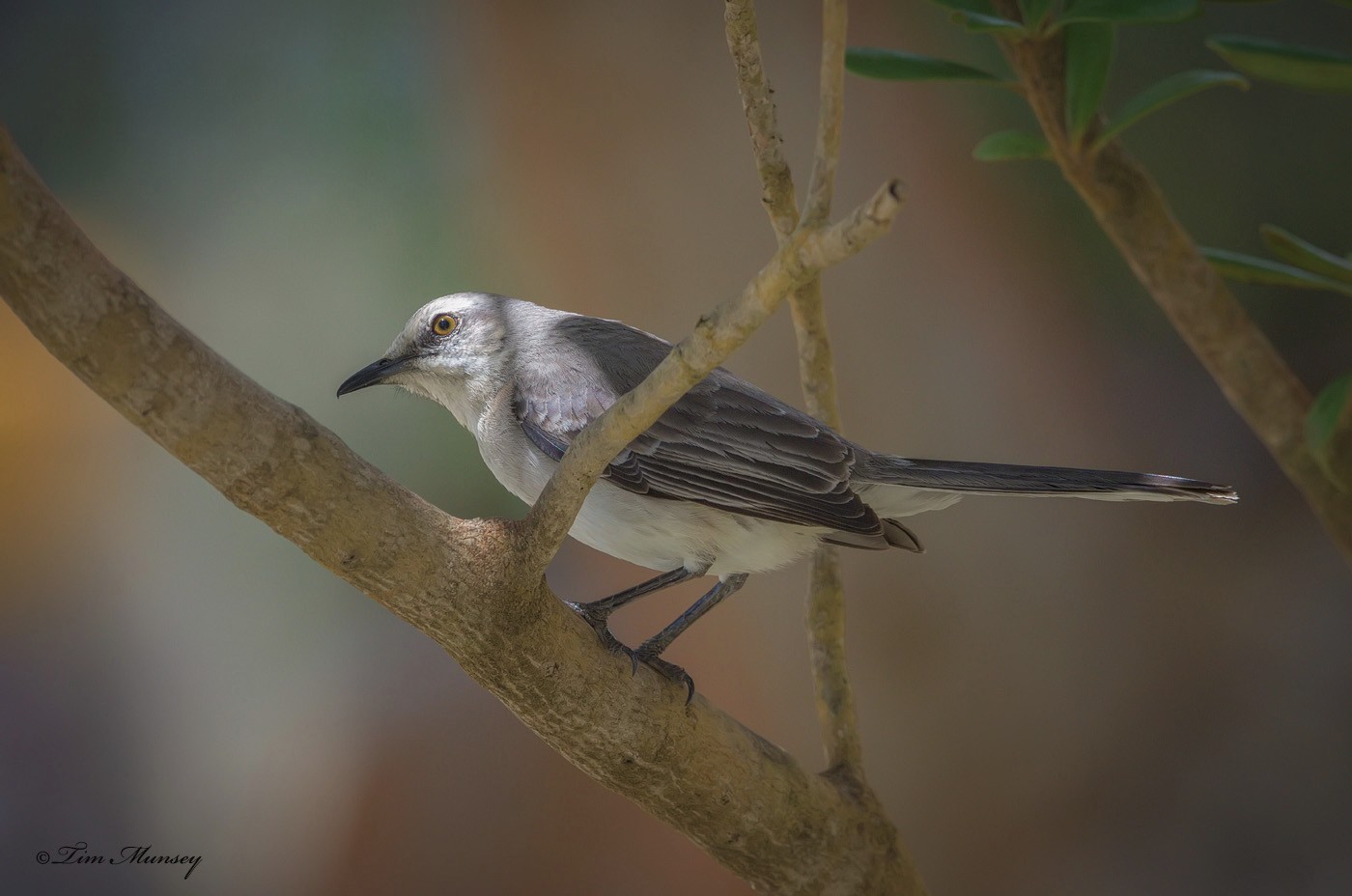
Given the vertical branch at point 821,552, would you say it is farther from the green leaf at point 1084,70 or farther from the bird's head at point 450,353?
the bird's head at point 450,353

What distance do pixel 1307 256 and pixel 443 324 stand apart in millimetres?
1674

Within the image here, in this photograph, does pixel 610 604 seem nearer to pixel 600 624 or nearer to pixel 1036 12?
pixel 600 624

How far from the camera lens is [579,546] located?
3465mm

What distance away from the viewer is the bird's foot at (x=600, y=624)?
1855 millimetres

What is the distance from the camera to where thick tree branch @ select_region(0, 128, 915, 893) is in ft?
3.84

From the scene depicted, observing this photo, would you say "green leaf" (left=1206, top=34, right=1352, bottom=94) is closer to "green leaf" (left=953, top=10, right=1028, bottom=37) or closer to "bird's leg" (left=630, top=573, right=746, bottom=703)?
"green leaf" (left=953, top=10, right=1028, bottom=37)

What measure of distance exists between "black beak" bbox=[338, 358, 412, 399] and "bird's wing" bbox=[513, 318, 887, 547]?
306 millimetres

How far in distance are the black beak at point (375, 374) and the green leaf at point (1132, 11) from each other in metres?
1.45

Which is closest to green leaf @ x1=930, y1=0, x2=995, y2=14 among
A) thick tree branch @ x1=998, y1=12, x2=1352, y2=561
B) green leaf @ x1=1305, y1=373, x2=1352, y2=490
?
thick tree branch @ x1=998, y1=12, x2=1352, y2=561

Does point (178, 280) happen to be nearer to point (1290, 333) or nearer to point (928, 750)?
point (928, 750)

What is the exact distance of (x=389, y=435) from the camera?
3.32 m

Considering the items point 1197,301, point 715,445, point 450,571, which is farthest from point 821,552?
point 450,571

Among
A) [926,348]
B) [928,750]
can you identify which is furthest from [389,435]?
[928,750]

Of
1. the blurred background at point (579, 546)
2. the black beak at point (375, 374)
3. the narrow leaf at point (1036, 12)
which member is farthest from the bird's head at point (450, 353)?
the narrow leaf at point (1036, 12)
